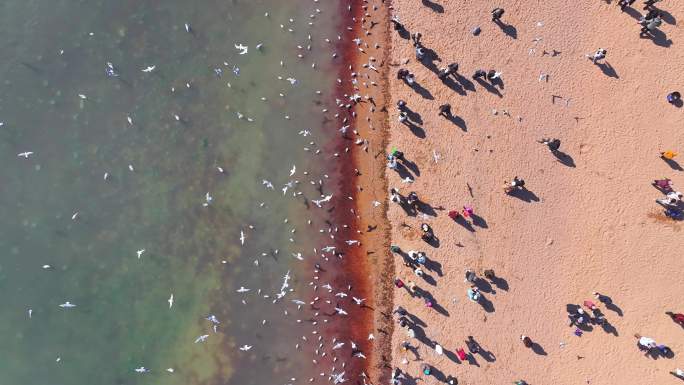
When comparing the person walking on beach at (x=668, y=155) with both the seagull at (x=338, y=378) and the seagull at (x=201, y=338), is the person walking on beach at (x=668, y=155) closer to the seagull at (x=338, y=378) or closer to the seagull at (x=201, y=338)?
the seagull at (x=338, y=378)

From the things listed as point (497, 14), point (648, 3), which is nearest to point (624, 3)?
point (648, 3)

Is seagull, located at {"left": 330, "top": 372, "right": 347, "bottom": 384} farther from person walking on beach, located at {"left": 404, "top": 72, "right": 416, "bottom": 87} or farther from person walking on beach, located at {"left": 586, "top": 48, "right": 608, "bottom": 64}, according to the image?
person walking on beach, located at {"left": 586, "top": 48, "right": 608, "bottom": 64}

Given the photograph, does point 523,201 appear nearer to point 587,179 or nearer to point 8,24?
point 587,179

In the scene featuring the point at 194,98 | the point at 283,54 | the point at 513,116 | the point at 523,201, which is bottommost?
the point at 523,201

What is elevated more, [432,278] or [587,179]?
[587,179]

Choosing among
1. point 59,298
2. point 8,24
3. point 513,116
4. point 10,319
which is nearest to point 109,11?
point 8,24

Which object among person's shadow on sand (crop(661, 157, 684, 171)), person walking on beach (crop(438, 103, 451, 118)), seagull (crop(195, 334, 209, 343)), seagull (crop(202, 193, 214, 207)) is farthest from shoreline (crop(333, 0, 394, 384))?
person's shadow on sand (crop(661, 157, 684, 171))
